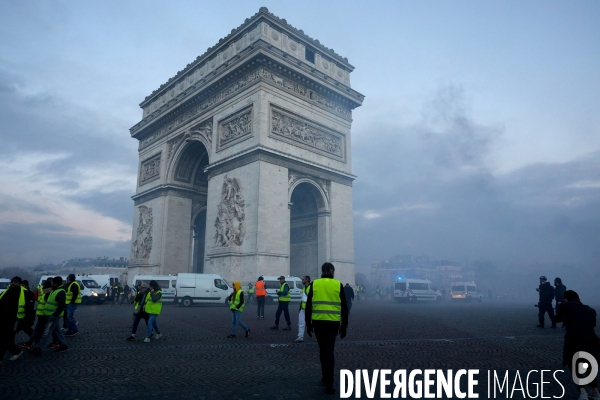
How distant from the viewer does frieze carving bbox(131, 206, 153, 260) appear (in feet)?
115

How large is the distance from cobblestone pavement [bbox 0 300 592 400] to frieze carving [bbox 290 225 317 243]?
18.9m

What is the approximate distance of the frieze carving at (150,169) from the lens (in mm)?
36812

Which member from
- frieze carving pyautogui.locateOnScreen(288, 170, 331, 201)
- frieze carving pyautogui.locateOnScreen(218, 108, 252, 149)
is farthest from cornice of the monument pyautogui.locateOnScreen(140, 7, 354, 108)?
frieze carving pyautogui.locateOnScreen(288, 170, 331, 201)

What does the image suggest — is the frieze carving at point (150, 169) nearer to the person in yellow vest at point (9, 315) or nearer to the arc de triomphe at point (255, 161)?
the arc de triomphe at point (255, 161)

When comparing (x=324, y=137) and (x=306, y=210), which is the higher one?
(x=324, y=137)

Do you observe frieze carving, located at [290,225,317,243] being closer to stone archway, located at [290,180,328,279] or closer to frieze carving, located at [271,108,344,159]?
stone archway, located at [290,180,328,279]

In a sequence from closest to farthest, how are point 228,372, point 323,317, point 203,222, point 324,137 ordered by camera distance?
point 323,317 < point 228,372 < point 324,137 < point 203,222

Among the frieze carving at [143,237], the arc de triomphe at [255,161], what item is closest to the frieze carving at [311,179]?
the arc de triomphe at [255,161]

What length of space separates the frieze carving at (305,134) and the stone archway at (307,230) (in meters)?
2.90

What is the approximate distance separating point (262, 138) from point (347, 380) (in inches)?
856

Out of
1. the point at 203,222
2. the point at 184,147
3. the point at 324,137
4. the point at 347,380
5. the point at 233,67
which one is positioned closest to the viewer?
the point at 347,380

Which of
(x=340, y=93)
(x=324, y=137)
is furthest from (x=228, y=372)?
(x=340, y=93)

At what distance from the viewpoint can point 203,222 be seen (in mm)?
38344

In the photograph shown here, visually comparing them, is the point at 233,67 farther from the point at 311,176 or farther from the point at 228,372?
the point at 228,372
